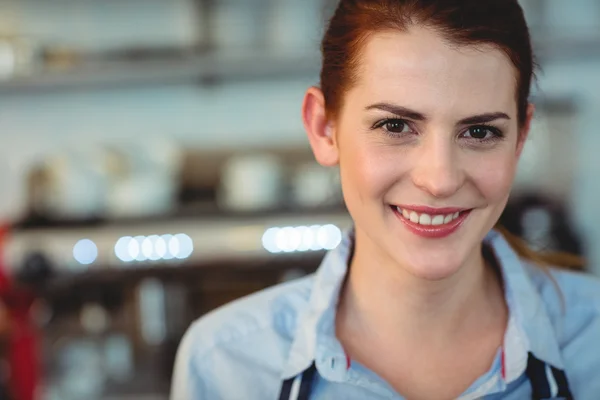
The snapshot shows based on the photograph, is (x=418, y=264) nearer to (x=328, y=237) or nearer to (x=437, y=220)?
(x=437, y=220)

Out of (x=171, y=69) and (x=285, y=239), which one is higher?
(x=171, y=69)

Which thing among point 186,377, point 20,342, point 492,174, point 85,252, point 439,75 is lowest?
point 20,342

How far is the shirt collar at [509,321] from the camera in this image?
960mm

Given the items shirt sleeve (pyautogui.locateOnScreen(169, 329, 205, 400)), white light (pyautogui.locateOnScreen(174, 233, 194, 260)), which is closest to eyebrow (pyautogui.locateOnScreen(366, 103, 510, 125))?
shirt sleeve (pyautogui.locateOnScreen(169, 329, 205, 400))

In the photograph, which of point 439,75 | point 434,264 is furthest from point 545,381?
point 439,75

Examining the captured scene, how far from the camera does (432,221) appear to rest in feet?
2.96

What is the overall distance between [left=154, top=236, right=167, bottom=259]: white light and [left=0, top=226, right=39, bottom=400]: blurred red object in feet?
1.47

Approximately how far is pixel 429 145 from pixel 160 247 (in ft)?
5.60

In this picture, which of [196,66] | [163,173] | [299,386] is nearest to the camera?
[299,386]

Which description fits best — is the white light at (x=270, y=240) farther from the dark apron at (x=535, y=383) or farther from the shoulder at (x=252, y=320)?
the dark apron at (x=535, y=383)

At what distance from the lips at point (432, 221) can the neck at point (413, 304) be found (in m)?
0.09

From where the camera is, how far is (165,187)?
104 inches

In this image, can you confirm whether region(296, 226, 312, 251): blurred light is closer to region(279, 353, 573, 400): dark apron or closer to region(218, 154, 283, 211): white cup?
region(218, 154, 283, 211): white cup

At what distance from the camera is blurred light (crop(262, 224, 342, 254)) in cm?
238
